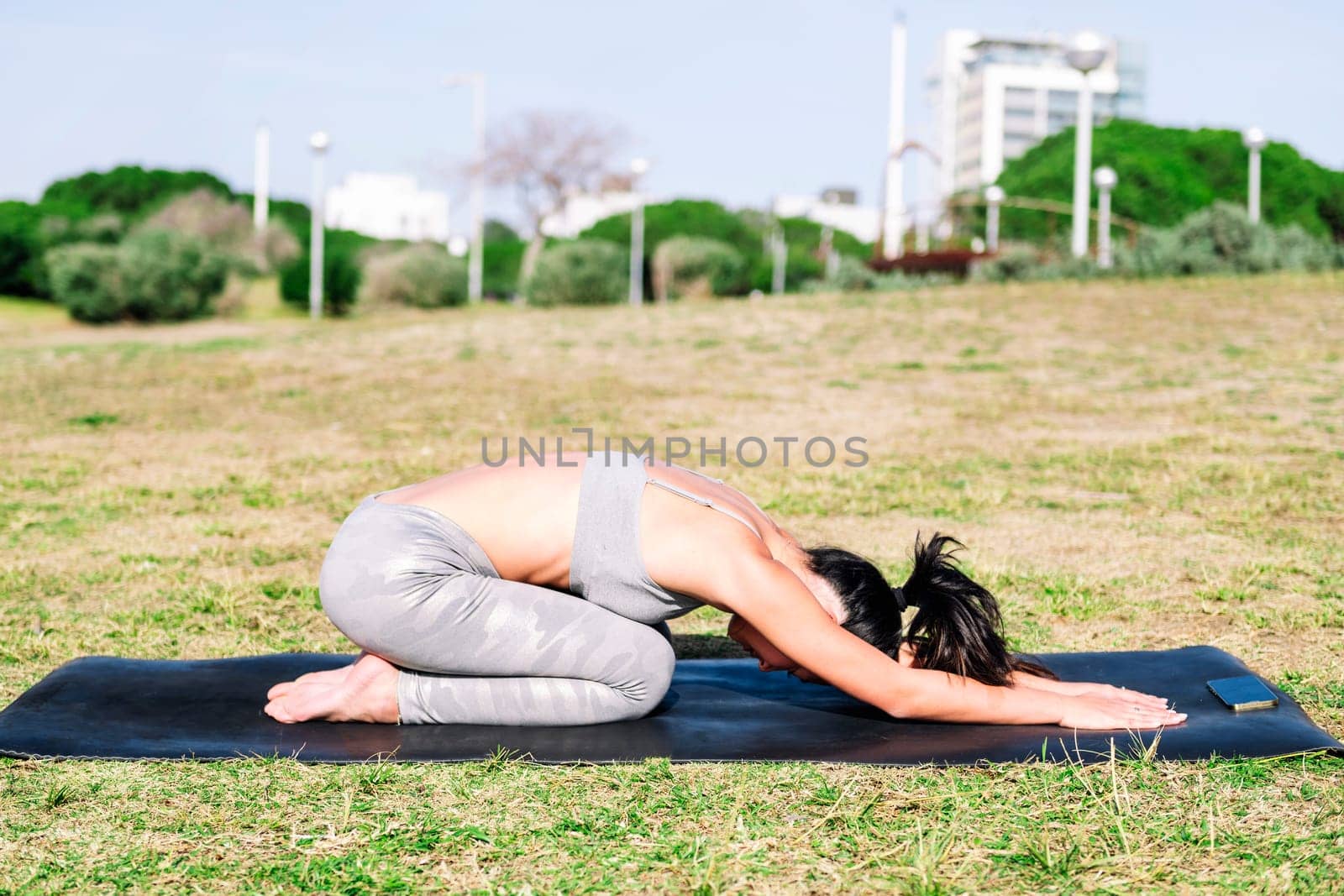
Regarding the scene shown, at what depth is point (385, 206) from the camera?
104m

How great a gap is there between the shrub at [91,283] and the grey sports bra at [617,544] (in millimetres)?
18723

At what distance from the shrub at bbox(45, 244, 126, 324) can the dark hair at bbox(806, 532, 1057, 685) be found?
19042 mm

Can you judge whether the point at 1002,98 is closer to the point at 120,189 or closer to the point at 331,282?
the point at 120,189

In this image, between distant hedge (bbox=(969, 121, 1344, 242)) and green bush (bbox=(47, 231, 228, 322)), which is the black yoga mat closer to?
green bush (bbox=(47, 231, 228, 322))

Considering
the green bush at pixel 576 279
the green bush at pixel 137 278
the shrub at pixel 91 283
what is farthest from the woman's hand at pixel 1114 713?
the shrub at pixel 91 283

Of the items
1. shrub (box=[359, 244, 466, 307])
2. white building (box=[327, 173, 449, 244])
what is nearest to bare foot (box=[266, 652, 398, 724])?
shrub (box=[359, 244, 466, 307])

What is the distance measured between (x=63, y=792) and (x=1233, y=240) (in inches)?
632

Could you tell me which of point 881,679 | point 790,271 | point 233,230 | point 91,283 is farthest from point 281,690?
point 790,271

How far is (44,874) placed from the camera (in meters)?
2.41

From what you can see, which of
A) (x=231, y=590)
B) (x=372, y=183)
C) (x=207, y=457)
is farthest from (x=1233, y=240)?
(x=372, y=183)

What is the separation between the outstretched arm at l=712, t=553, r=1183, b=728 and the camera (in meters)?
2.90

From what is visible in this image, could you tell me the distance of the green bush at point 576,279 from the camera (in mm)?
21250

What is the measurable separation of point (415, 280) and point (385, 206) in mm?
86795

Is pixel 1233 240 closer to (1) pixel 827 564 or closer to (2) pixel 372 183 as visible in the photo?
(1) pixel 827 564
